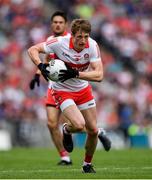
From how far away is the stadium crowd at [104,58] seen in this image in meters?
23.0

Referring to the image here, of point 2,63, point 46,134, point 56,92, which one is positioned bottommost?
point 46,134

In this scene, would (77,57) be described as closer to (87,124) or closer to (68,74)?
(68,74)

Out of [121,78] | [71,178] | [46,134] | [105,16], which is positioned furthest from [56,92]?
[105,16]

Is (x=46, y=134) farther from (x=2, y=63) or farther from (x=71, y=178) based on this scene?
(x=71, y=178)

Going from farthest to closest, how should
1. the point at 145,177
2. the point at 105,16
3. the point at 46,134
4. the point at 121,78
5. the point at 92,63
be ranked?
the point at 105,16 < the point at 121,78 < the point at 46,134 < the point at 92,63 < the point at 145,177

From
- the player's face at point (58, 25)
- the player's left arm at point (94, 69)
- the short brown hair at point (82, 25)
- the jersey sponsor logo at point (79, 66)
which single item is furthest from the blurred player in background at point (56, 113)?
the short brown hair at point (82, 25)

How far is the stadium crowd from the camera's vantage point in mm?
23000

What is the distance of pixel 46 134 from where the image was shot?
21703 mm

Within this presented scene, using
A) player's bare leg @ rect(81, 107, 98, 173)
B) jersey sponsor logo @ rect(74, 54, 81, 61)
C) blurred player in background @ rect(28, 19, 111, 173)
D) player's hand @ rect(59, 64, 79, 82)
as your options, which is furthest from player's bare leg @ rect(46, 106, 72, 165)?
player's hand @ rect(59, 64, 79, 82)

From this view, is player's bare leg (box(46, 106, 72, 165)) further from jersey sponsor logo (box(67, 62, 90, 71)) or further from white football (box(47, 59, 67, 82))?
white football (box(47, 59, 67, 82))

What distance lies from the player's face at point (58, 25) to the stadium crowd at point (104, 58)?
Answer: 8103 mm

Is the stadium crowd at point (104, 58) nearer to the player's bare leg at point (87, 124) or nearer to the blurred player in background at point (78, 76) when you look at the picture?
the blurred player in background at point (78, 76)

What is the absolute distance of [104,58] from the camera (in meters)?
25.8

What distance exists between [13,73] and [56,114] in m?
10.3
